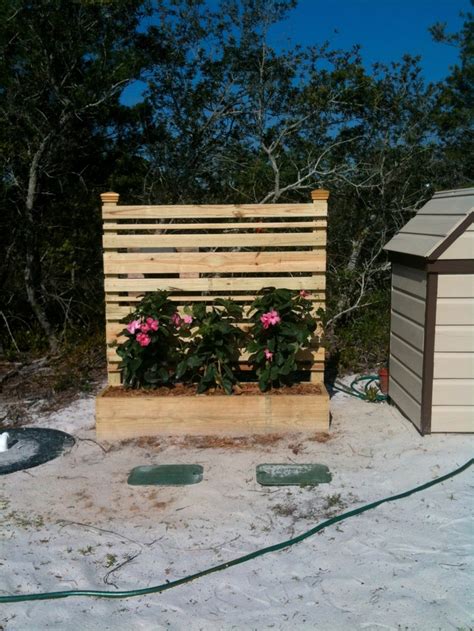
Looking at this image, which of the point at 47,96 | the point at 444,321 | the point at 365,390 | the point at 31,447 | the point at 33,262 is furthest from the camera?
the point at 33,262

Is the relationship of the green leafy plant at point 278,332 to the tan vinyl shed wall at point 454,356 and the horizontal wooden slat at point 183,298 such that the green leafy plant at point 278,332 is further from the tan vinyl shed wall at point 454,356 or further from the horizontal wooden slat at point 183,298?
the tan vinyl shed wall at point 454,356

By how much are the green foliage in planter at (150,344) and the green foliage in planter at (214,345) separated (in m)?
0.15

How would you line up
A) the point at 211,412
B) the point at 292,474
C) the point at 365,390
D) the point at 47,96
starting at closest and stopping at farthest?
the point at 292,474 → the point at 211,412 → the point at 365,390 → the point at 47,96

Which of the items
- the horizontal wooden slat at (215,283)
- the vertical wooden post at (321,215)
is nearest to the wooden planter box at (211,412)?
the vertical wooden post at (321,215)

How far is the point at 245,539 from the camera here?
306 centimetres

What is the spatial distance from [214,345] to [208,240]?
0.82m

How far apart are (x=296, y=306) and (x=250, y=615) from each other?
2.54 meters

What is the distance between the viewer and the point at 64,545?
305cm

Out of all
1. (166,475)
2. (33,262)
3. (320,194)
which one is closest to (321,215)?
(320,194)

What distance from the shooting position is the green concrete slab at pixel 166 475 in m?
3.75

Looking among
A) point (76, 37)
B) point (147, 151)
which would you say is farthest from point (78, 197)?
point (76, 37)

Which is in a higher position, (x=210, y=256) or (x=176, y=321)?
(x=210, y=256)

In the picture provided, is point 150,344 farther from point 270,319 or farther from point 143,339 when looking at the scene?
point 270,319

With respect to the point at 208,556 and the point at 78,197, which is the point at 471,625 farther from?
the point at 78,197
